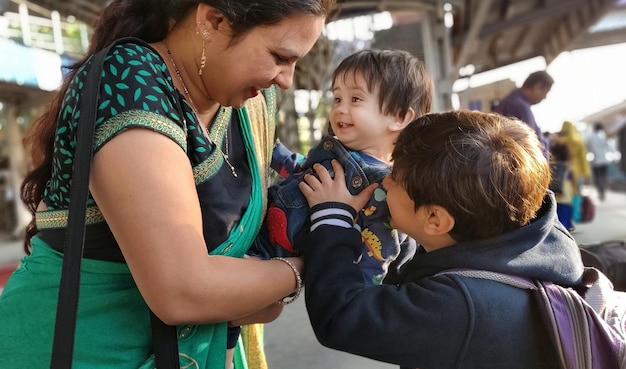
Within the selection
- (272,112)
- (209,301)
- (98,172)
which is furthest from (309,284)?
(272,112)

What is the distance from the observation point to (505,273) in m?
1.07

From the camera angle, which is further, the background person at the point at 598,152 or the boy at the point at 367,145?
→ the background person at the point at 598,152

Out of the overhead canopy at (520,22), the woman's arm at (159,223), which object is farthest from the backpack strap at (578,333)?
the overhead canopy at (520,22)

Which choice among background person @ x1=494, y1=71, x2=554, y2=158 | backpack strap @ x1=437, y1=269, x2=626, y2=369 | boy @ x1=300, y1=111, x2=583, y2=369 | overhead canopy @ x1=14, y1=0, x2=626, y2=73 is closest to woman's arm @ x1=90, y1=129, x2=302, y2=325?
boy @ x1=300, y1=111, x2=583, y2=369

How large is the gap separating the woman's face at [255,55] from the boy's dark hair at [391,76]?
345 millimetres

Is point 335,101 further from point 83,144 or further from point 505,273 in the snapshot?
point 83,144

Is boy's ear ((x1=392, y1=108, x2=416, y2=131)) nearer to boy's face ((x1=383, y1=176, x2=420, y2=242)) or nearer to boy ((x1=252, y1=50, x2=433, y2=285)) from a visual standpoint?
boy ((x1=252, y1=50, x2=433, y2=285))

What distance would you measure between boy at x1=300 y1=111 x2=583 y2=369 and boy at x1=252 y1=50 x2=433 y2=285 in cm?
19

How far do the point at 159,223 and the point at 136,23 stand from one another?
538 mm

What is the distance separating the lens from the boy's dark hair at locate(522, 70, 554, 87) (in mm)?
5090

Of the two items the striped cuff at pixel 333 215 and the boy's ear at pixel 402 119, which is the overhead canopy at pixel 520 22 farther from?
the striped cuff at pixel 333 215

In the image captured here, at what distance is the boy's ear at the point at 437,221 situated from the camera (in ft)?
3.68

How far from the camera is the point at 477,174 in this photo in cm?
108

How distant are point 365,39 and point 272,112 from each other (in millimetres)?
5452
